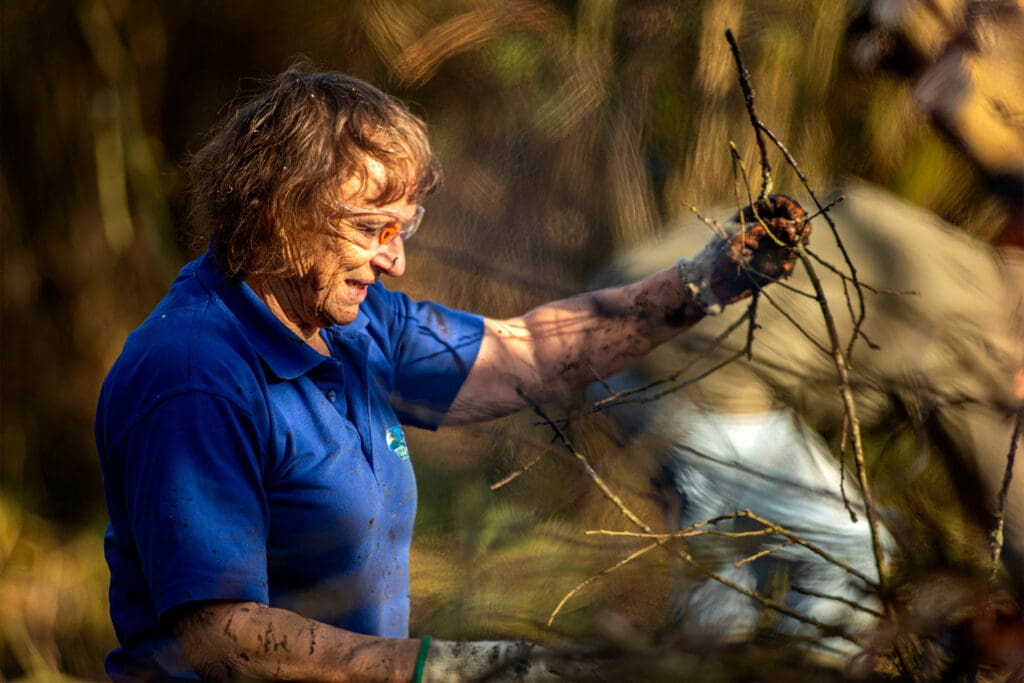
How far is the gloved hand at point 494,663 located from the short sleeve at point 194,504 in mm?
241

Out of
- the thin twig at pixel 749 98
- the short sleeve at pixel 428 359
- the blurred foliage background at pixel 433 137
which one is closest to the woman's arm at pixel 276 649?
the short sleeve at pixel 428 359

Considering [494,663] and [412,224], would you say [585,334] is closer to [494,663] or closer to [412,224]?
[412,224]

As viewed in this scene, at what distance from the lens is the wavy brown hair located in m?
1.57

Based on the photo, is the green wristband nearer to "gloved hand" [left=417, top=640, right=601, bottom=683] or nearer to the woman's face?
"gloved hand" [left=417, top=640, right=601, bottom=683]

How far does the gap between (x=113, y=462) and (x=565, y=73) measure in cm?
255

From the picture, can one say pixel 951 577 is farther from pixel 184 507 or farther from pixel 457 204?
pixel 457 204

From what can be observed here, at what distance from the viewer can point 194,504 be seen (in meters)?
1.35

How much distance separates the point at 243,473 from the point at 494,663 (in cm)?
41

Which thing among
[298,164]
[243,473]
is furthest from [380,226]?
[243,473]

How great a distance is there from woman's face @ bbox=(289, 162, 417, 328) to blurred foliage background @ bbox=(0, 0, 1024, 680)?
65cm

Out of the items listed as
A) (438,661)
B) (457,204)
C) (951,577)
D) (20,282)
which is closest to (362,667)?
(438,661)

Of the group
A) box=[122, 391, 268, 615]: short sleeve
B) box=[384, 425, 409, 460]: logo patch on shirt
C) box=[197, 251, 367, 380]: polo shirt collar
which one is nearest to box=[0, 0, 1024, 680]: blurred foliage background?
box=[384, 425, 409, 460]: logo patch on shirt

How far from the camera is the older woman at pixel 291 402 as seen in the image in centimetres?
133

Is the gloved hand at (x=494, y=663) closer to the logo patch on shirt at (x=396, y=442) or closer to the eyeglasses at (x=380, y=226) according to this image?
the logo patch on shirt at (x=396, y=442)
